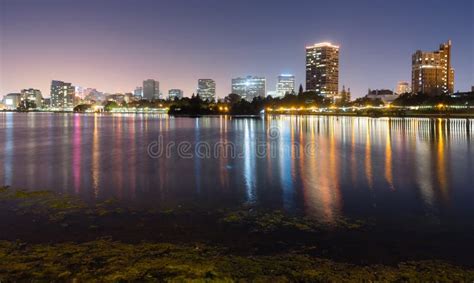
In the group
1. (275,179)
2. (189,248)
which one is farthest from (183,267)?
(275,179)

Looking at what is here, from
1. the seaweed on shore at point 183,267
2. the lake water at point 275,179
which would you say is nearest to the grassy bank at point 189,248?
the seaweed on shore at point 183,267

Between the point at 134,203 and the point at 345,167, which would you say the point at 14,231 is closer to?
the point at 134,203

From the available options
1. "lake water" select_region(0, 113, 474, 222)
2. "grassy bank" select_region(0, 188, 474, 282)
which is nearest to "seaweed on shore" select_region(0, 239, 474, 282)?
"grassy bank" select_region(0, 188, 474, 282)

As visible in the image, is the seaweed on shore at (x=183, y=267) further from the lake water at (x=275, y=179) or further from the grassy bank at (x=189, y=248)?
the lake water at (x=275, y=179)

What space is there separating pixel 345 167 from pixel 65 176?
12.9 metres

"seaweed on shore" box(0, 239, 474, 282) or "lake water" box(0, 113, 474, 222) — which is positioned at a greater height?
"lake water" box(0, 113, 474, 222)

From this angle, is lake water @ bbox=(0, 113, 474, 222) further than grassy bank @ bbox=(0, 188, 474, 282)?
Yes

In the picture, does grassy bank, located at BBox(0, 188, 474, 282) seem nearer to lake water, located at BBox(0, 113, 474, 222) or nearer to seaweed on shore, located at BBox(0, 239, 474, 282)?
seaweed on shore, located at BBox(0, 239, 474, 282)

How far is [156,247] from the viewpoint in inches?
329

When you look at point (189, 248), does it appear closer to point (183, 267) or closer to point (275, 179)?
point (183, 267)

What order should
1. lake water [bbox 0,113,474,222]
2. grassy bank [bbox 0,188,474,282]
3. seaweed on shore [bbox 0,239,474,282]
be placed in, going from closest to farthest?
seaweed on shore [bbox 0,239,474,282] → grassy bank [bbox 0,188,474,282] → lake water [bbox 0,113,474,222]

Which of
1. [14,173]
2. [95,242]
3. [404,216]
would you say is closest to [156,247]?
[95,242]

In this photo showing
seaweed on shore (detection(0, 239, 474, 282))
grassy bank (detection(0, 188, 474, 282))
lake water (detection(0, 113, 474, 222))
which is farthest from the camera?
lake water (detection(0, 113, 474, 222))

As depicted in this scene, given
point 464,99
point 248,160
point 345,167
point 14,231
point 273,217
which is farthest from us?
point 464,99
